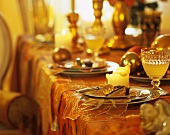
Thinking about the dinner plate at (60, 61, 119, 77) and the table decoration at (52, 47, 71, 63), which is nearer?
the dinner plate at (60, 61, 119, 77)

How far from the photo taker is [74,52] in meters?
2.31

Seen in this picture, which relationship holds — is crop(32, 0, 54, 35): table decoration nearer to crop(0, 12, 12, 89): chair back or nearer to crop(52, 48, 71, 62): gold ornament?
crop(0, 12, 12, 89): chair back

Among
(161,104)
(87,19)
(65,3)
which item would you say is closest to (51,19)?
(87,19)

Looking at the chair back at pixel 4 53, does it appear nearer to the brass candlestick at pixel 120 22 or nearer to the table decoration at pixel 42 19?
the brass candlestick at pixel 120 22

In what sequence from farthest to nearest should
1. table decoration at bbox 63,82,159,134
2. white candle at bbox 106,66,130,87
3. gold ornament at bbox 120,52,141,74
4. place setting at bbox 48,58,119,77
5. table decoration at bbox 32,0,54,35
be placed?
table decoration at bbox 32,0,54,35
place setting at bbox 48,58,119,77
gold ornament at bbox 120,52,141,74
white candle at bbox 106,66,130,87
table decoration at bbox 63,82,159,134

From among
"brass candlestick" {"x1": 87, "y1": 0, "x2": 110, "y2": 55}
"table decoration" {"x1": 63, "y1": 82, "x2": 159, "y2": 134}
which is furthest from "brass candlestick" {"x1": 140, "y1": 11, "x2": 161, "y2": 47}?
"table decoration" {"x1": 63, "y1": 82, "x2": 159, "y2": 134}

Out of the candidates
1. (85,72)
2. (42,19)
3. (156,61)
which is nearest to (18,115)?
(85,72)

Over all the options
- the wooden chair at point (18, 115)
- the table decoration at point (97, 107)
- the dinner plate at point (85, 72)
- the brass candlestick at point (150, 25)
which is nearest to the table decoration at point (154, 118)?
the table decoration at point (97, 107)

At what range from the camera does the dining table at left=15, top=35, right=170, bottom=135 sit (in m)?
1.06

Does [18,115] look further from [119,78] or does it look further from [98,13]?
[119,78]

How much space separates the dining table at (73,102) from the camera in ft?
3.47

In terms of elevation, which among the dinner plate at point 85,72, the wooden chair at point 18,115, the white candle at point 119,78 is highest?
the white candle at point 119,78

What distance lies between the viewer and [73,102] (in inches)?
50.8

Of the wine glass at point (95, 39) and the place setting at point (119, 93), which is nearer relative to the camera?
the place setting at point (119, 93)
